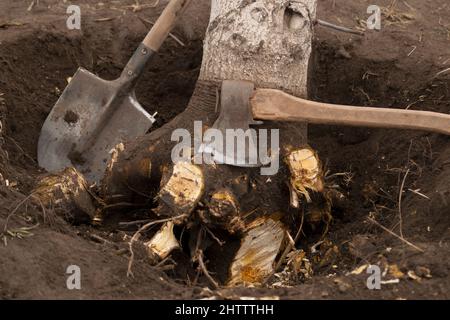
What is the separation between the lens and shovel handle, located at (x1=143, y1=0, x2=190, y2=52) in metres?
3.43

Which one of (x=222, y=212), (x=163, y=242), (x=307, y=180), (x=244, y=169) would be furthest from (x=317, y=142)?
(x=163, y=242)

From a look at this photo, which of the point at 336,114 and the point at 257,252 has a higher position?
the point at 336,114

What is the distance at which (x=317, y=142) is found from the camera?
3492 mm

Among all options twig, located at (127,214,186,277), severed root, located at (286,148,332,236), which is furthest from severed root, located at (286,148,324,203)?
twig, located at (127,214,186,277)

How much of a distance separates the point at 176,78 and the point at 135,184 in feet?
2.97

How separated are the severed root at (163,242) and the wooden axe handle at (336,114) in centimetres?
47

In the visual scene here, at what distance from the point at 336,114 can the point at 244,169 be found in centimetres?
36

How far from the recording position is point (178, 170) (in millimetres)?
2709

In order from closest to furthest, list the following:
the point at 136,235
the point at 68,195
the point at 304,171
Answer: the point at 136,235, the point at 304,171, the point at 68,195

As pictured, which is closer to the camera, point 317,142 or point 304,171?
point 304,171

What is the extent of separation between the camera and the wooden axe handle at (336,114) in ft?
8.86

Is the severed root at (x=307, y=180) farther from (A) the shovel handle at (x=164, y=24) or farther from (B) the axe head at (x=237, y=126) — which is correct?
(A) the shovel handle at (x=164, y=24)

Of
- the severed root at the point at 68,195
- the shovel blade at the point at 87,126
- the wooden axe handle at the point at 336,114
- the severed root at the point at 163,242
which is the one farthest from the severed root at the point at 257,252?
the shovel blade at the point at 87,126

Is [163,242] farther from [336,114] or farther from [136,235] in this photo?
[336,114]
